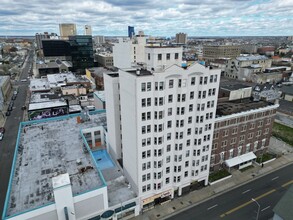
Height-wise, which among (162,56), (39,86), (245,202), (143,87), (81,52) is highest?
(162,56)

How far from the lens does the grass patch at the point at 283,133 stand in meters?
76.3

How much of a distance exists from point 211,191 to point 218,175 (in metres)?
6.88

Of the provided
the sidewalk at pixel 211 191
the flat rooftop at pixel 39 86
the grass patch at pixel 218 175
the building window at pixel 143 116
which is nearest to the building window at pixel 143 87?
the building window at pixel 143 116

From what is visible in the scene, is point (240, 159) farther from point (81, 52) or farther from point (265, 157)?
point (81, 52)

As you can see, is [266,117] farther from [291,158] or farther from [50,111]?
[50,111]

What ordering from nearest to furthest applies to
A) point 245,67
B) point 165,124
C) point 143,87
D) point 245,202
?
point 143,87 < point 165,124 < point 245,202 < point 245,67

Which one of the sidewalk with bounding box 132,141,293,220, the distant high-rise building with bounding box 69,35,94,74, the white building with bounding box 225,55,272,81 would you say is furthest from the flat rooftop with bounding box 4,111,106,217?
the white building with bounding box 225,55,272,81

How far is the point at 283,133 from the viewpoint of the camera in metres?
80.9

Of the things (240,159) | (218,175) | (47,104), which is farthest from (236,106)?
(47,104)

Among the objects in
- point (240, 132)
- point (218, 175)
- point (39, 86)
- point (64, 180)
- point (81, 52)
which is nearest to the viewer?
point (64, 180)

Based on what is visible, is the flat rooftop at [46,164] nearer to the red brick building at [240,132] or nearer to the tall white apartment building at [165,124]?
the tall white apartment building at [165,124]

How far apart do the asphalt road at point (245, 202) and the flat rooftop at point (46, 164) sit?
22175mm

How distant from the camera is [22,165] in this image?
46.8 meters

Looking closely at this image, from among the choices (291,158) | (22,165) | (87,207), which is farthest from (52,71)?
(291,158)
